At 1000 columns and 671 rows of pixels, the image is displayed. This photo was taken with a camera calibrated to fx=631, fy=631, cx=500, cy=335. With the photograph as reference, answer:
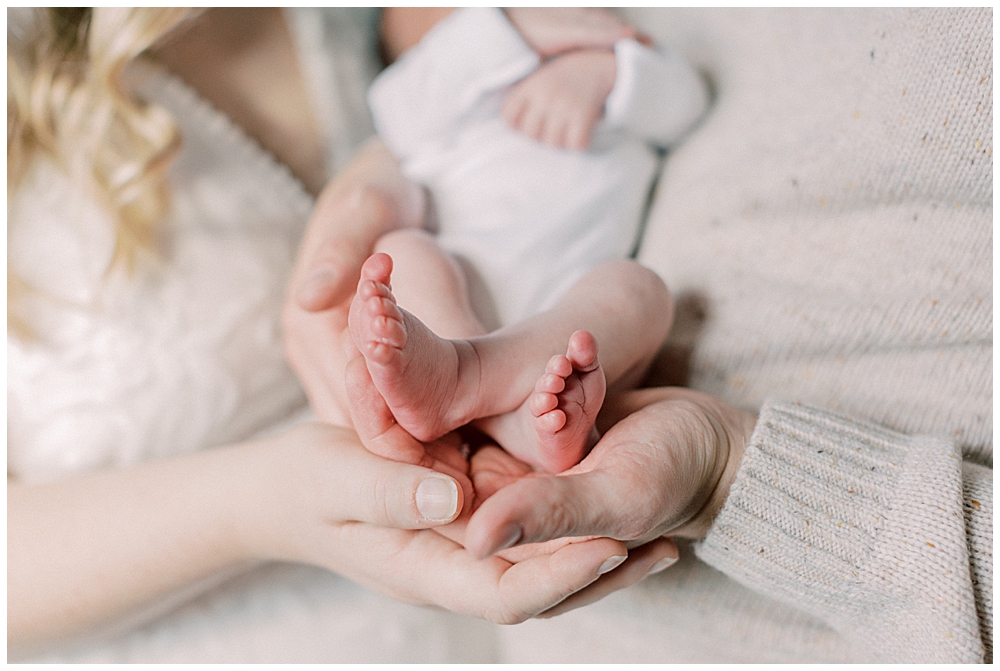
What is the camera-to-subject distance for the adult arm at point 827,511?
56 centimetres

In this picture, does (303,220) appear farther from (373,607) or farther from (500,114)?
(373,607)

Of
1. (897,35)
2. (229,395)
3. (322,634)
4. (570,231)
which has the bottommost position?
(322,634)

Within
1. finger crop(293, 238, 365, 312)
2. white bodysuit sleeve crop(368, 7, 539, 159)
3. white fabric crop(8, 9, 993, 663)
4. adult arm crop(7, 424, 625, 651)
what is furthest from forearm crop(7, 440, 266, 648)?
white bodysuit sleeve crop(368, 7, 539, 159)

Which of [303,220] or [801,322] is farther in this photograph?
[303,220]

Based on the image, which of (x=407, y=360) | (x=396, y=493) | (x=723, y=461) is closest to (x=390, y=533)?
(x=396, y=493)

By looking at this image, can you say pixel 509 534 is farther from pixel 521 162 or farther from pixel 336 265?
pixel 521 162

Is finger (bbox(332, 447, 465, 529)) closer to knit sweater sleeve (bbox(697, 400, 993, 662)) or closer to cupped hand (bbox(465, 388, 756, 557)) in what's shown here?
cupped hand (bbox(465, 388, 756, 557))

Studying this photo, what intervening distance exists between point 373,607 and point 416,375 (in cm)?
70

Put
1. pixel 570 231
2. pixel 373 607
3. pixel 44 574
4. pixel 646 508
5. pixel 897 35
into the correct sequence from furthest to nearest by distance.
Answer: pixel 373 607 < pixel 570 231 < pixel 44 574 < pixel 897 35 < pixel 646 508

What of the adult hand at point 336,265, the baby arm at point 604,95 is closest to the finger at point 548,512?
the adult hand at point 336,265

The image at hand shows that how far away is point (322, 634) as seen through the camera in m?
1.00

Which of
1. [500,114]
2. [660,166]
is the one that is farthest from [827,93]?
[500,114]

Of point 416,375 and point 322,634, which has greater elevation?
point 416,375

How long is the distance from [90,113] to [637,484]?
3.04 feet
